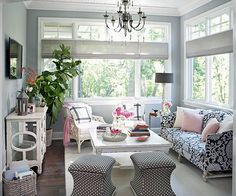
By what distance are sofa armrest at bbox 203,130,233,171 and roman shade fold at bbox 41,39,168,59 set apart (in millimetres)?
3232

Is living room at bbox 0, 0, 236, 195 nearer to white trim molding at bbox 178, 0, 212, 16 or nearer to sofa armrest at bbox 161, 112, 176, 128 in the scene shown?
white trim molding at bbox 178, 0, 212, 16

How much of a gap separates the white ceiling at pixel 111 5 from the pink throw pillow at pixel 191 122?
229 centimetres

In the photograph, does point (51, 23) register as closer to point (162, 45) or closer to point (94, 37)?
point (94, 37)

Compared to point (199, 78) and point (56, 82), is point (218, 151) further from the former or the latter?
point (56, 82)

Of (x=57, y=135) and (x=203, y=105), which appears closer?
(x=203, y=105)

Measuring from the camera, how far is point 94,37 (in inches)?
245

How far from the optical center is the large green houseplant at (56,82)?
5234 millimetres

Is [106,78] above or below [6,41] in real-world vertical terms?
below

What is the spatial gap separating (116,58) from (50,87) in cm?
175

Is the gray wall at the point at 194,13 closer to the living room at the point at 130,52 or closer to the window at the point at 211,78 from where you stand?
the living room at the point at 130,52

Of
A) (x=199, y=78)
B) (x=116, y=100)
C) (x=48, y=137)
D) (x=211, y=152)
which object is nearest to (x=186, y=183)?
(x=211, y=152)

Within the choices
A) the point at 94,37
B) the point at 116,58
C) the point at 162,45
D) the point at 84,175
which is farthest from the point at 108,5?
the point at 84,175

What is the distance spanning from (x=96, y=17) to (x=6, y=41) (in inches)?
107

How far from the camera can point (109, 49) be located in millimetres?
6184
